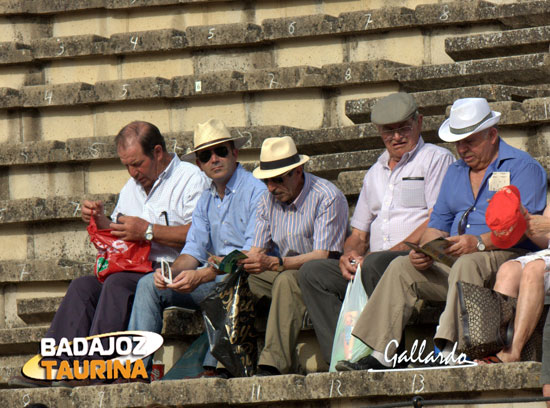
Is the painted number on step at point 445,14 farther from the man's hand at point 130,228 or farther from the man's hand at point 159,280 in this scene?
the man's hand at point 159,280

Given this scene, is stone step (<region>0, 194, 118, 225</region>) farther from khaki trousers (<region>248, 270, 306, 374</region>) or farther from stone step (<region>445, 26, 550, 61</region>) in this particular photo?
stone step (<region>445, 26, 550, 61</region>)

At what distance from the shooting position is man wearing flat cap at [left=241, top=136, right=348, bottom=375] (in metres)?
6.36

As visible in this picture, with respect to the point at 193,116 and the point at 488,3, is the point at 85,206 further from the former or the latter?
the point at 488,3

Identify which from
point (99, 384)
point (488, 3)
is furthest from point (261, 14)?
point (99, 384)

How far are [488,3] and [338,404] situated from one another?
354 centimetres

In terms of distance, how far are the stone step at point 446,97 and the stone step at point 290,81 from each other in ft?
0.60

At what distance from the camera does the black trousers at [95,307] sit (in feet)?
21.1

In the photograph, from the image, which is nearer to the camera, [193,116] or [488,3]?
[488,3]

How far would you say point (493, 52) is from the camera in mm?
7941

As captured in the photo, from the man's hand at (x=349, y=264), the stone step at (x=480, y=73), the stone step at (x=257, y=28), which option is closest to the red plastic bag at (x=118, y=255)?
the man's hand at (x=349, y=264)

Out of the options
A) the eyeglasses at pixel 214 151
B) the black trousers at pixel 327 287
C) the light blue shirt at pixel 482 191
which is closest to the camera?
the light blue shirt at pixel 482 191

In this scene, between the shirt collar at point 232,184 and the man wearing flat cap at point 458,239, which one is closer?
the man wearing flat cap at point 458,239

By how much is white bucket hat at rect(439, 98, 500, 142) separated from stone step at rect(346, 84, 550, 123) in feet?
3.95

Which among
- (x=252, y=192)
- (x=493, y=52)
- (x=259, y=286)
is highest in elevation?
(x=493, y=52)
